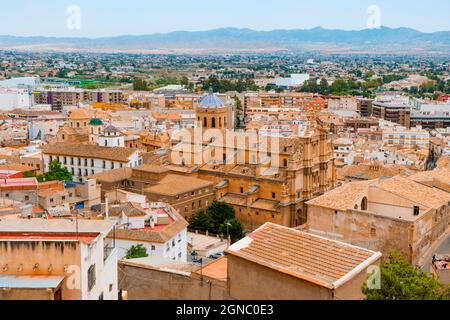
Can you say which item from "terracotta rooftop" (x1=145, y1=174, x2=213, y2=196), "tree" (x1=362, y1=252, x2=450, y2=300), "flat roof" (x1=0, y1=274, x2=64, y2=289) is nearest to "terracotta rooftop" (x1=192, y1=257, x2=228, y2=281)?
"tree" (x1=362, y1=252, x2=450, y2=300)

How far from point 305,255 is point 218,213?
13.4 metres

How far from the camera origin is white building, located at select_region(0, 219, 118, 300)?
6.90 metres

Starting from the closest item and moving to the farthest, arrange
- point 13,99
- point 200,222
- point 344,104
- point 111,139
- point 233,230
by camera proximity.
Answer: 1. point 233,230
2. point 200,222
3. point 111,139
4. point 13,99
5. point 344,104

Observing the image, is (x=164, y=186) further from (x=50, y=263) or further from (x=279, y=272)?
(x=50, y=263)

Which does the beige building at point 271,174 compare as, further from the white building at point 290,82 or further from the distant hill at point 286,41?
the distant hill at point 286,41

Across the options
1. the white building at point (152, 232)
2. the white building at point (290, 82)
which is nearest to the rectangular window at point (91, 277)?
the white building at point (152, 232)

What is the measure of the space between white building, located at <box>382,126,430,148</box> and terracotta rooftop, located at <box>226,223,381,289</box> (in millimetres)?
30987

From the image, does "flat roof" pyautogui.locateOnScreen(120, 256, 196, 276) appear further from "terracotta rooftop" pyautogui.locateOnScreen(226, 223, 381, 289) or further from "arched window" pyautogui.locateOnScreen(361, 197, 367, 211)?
"arched window" pyautogui.locateOnScreen(361, 197, 367, 211)

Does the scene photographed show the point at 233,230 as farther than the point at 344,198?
Yes

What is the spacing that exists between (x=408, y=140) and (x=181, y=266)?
102 ft

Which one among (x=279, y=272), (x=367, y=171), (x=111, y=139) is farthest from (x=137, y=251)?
(x=111, y=139)

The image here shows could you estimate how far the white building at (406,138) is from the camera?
38781mm

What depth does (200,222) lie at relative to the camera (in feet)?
67.5

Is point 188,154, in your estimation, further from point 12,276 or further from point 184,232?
point 12,276
